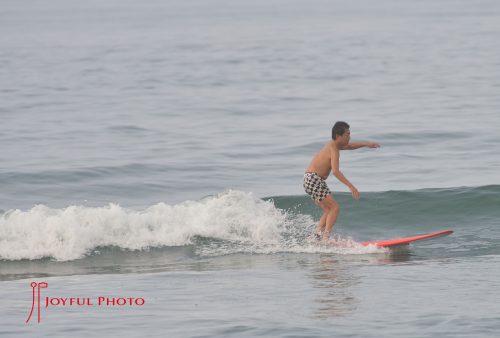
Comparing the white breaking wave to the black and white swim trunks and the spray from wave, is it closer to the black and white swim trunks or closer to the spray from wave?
the spray from wave

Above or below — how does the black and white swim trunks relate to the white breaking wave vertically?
above

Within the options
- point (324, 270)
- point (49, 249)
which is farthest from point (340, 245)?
point (49, 249)

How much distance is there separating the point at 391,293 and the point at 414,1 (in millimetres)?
131499

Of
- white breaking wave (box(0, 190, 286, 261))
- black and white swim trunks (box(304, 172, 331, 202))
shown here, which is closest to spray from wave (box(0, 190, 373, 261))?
white breaking wave (box(0, 190, 286, 261))

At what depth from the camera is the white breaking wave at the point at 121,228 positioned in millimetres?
13484

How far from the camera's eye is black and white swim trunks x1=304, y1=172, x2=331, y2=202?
12.9m

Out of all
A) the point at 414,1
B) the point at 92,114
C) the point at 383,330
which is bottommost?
the point at 383,330

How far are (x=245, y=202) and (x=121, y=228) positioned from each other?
1.98 meters

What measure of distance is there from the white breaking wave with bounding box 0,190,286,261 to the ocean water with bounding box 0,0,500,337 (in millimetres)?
31

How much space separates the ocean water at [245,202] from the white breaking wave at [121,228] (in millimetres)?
31

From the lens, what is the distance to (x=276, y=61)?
5072 centimetres

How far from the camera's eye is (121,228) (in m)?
14.1

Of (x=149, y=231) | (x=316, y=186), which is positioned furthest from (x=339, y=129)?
(x=149, y=231)

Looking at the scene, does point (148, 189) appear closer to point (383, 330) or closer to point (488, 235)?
point (488, 235)
